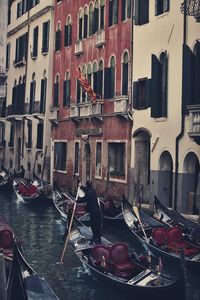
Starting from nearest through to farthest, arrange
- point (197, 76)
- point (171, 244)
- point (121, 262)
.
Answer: point (121, 262) → point (171, 244) → point (197, 76)

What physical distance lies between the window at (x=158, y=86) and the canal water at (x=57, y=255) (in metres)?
3.79

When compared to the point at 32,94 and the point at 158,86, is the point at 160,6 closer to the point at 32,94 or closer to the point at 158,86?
the point at 158,86

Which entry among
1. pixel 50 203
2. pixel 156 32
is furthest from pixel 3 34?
pixel 50 203

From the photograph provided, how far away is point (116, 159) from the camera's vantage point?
65.8 ft

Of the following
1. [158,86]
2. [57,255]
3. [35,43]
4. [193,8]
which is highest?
[35,43]

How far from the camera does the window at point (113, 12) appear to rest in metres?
20.0

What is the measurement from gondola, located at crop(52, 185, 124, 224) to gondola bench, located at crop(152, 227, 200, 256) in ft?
12.5

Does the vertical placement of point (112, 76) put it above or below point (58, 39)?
below

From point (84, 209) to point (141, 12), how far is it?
663cm

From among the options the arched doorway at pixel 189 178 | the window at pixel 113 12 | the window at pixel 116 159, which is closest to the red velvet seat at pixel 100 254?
the arched doorway at pixel 189 178

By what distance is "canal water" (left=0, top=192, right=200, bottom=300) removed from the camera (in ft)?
30.5

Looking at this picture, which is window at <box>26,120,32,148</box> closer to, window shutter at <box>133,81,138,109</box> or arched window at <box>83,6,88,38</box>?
arched window at <box>83,6,88,38</box>

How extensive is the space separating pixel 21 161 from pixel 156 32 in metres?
14.9

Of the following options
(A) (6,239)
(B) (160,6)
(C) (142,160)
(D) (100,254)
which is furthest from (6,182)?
(D) (100,254)
